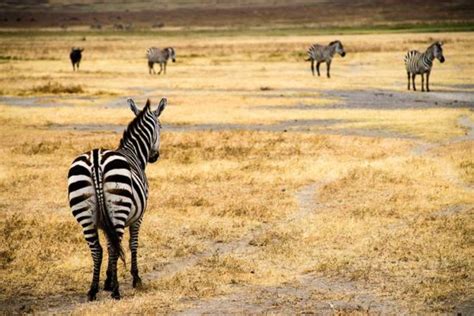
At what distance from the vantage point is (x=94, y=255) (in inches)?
351

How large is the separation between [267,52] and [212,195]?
56332mm

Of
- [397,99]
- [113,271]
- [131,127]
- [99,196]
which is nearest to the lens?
[99,196]

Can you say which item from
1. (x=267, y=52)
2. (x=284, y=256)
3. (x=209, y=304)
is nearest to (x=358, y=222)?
(x=284, y=256)

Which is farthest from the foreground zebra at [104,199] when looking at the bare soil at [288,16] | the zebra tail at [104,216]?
the bare soil at [288,16]

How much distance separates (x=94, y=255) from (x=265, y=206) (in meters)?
6.17


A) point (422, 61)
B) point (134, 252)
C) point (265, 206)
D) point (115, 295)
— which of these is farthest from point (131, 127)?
point (422, 61)

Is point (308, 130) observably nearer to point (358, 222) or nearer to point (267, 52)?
point (358, 222)

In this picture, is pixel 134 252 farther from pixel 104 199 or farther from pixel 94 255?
pixel 104 199

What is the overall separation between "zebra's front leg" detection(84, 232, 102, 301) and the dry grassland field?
0.48ft

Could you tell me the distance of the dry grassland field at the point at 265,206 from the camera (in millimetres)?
9547

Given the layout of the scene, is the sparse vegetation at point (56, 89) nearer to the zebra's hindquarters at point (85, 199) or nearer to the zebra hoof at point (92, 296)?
the zebra hoof at point (92, 296)

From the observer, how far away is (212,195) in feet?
51.4

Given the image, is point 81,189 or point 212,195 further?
point 212,195

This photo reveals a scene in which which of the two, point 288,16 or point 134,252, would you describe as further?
point 288,16
